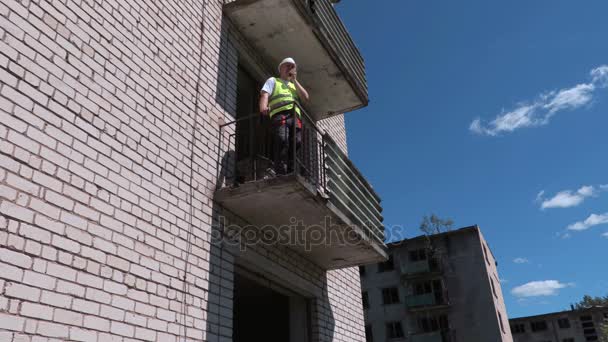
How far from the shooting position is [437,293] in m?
38.8

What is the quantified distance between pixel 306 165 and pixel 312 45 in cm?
251

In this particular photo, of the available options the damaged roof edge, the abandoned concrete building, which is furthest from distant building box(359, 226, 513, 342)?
the abandoned concrete building

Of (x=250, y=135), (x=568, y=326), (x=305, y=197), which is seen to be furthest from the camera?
(x=568, y=326)

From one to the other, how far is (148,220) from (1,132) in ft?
5.08

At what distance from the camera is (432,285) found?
3947 cm

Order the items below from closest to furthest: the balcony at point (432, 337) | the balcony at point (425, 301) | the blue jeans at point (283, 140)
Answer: the blue jeans at point (283, 140) < the balcony at point (432, 337) < the balcony at point (425, 301)

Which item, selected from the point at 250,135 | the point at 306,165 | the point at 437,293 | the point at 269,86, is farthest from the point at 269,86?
the point at 437,293

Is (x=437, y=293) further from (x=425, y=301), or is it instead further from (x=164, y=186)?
(x=164, y=186)

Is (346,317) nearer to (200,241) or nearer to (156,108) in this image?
(200,241)

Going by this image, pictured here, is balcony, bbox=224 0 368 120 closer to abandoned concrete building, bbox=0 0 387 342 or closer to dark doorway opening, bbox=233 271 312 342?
abandoned concrete building, bbox=0 0 387 342

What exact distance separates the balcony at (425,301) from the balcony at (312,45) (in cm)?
3179

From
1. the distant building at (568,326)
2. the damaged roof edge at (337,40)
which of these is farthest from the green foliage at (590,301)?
the damaged roof edge at (337,40)

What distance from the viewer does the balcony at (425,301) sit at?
1501 inches

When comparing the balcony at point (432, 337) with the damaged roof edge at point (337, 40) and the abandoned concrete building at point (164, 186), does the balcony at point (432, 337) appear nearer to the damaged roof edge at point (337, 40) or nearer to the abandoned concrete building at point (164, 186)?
the abandoned concrete building at point (164, 186)
